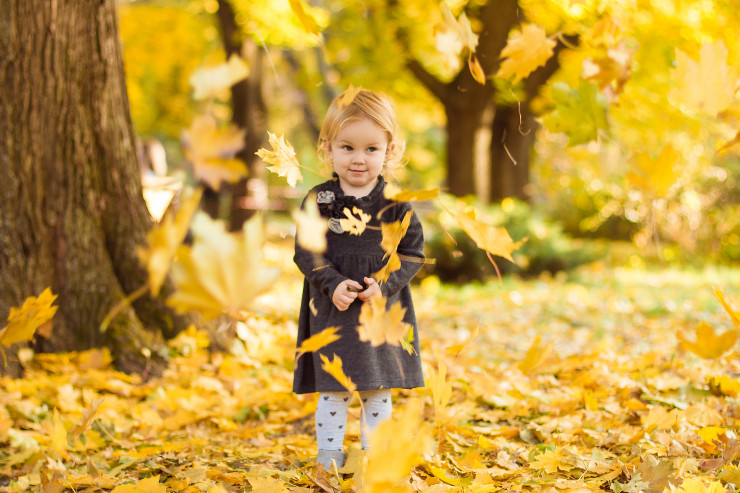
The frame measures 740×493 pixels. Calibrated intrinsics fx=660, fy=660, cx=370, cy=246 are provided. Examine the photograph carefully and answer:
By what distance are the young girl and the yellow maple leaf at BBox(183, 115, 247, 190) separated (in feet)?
1.80

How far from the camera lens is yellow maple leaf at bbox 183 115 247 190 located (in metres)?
1.31

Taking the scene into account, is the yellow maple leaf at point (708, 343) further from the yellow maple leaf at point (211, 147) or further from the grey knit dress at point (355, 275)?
the yellow maple leaf at point (211, 147)

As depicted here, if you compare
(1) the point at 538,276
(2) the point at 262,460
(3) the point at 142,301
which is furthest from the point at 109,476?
(1) the point at 538,276

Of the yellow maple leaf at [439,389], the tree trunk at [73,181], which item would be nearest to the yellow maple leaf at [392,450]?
the yellow maple leaf at [439,389]

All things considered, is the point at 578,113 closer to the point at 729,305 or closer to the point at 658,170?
the point at 658,170

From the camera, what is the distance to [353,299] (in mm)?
1895

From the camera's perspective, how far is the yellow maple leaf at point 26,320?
1568mm

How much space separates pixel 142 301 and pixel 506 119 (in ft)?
28.1

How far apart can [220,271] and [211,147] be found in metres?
0.41

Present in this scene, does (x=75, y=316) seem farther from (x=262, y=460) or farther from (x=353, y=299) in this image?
(x=353, y=299)

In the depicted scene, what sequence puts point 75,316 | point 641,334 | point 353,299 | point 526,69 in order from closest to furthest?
1. point 526,69
2. point 353,299
3. point 75,316
4. point 641,334

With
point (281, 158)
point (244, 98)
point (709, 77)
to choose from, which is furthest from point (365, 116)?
point (244, 98)

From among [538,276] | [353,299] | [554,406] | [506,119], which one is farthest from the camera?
[506,119]

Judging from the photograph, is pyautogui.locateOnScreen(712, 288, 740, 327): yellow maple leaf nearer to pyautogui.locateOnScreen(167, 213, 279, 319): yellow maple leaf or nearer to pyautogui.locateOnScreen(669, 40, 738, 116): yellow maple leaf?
pyautogui.locateOnScreen(669, 40, 738, 116): yellow maple leaf
